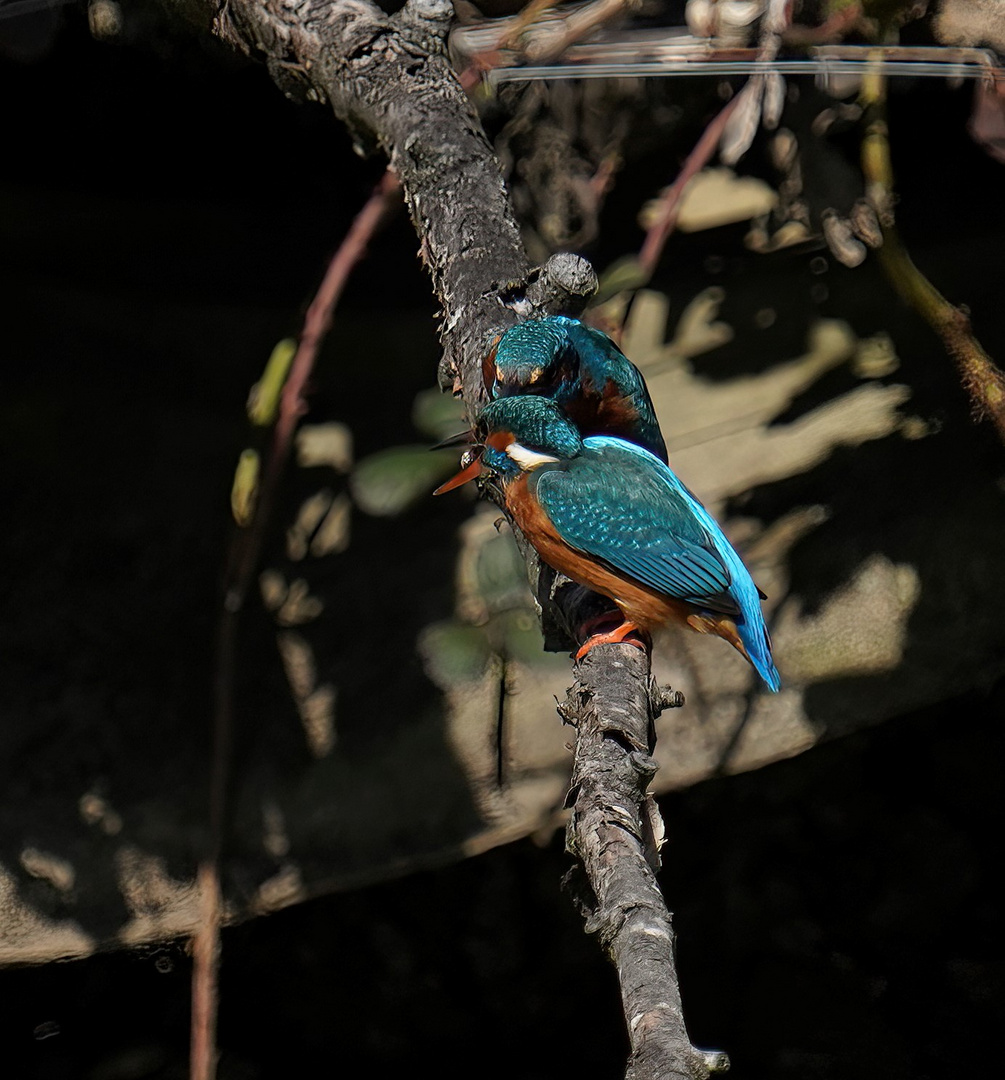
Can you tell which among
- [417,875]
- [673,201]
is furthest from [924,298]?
[417,875]

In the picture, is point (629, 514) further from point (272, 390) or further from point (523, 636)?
point (272, 390)

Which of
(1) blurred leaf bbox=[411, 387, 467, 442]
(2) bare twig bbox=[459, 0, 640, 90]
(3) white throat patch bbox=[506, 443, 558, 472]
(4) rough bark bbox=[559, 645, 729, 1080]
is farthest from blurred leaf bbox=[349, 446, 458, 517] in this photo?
(2) bare twig bbox=[459, 0, 640, 90]

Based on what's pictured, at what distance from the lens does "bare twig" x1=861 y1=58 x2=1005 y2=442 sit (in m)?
2.25

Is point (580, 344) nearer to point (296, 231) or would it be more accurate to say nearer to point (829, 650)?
point (829, 650)

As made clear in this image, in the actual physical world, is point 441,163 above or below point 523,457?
above

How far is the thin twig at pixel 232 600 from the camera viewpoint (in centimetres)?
249

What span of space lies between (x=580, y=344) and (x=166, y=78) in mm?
1724

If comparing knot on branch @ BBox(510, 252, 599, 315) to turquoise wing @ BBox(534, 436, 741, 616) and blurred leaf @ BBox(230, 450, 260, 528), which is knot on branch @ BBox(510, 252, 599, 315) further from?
blurred leaf @ BBox(230, 450, 260, 528)

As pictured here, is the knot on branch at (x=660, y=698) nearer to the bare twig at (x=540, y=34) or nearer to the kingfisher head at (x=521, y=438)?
the kingfisher head at (x=521, y=438)

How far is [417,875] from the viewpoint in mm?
3246

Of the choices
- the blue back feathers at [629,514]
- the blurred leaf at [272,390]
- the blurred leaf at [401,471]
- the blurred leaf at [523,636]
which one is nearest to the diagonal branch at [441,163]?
the blue back feathers at [629,514]

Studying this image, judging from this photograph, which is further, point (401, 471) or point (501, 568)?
point (501, 568)

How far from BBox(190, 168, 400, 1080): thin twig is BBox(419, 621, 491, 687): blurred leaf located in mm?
484

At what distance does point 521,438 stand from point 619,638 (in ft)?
1.27
